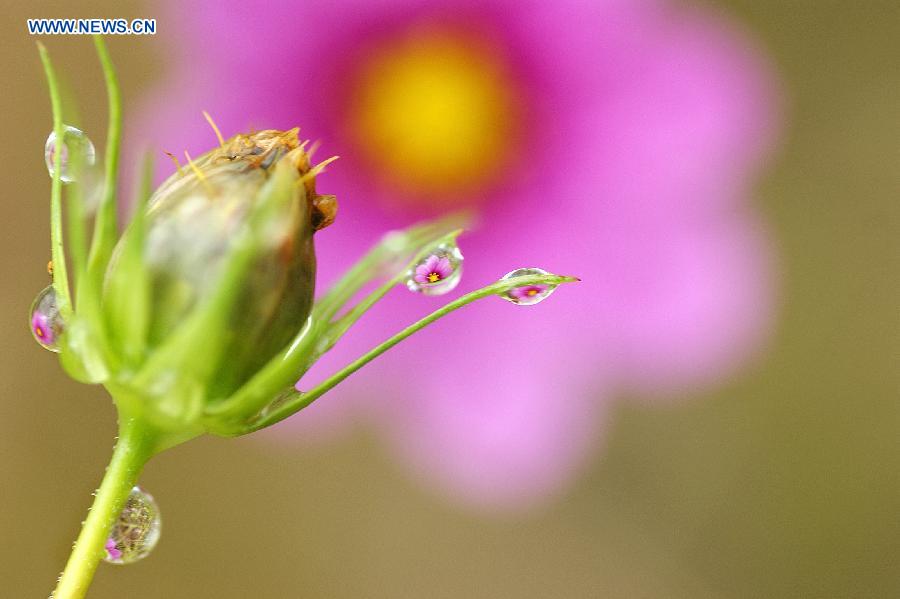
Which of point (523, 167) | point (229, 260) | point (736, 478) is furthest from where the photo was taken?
point (736, 478)

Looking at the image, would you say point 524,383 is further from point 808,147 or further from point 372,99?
point 808,147

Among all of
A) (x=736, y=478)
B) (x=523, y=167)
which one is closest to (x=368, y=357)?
(x=523, y=167)

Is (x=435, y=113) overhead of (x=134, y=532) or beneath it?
overhead

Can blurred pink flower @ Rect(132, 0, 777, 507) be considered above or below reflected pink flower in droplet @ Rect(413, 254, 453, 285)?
above

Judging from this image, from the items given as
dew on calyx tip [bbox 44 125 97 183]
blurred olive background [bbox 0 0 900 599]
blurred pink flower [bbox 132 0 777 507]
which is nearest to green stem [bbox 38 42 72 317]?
dew on calyx tip [bbox 44 125 97 183]

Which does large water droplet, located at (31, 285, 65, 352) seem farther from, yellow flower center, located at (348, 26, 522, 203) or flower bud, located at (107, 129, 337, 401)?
yellow flower center, located at (348, 26, 522, 203)

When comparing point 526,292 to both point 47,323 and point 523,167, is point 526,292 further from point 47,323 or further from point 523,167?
point 523,167
